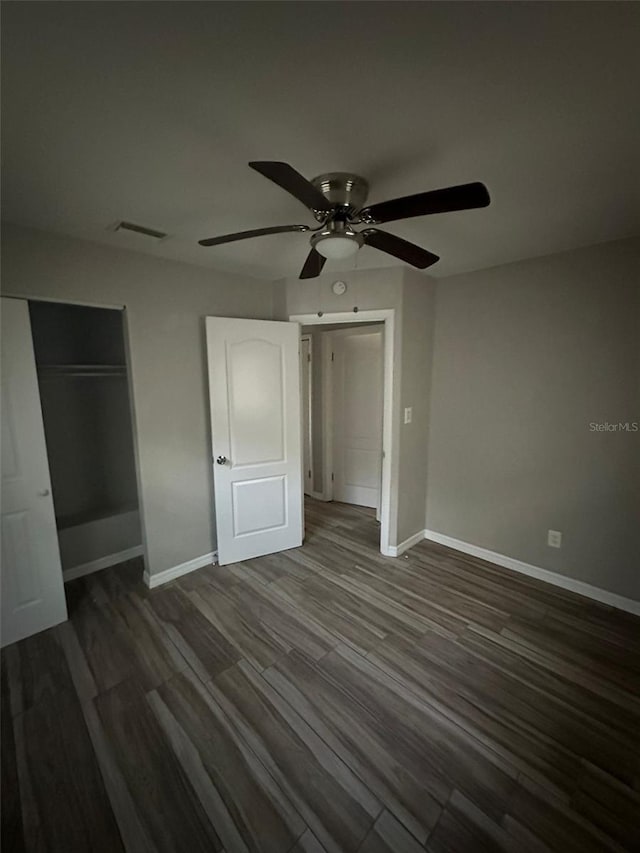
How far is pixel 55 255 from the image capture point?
2031 mm

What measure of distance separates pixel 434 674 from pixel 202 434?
7.14 feet

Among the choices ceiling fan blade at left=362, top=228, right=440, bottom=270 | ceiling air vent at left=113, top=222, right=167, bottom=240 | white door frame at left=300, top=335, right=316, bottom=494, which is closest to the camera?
ceiling fan blade at left=362, top=228, right=440, bottom=270

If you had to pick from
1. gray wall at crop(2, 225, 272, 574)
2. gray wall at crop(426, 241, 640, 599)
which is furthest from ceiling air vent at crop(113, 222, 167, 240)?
gray wall at crop(426, 241, 640, 599)

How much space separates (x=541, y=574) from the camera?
2654mm

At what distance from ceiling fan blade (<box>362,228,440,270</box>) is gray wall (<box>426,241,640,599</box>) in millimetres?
1301

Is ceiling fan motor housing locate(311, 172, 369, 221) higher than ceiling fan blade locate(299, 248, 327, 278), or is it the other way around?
ceiling fan motor housing locate(311, 172, 369, 221)

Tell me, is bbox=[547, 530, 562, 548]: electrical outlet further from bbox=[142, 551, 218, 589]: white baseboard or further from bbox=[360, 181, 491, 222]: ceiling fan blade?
bbox=[142, 551, 218, 589]: white baseboard

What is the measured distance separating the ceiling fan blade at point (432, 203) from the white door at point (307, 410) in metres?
2.90

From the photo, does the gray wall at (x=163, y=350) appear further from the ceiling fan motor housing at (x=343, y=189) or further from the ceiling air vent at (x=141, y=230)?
the ceiling fan motor housing at (x=343, y=189)

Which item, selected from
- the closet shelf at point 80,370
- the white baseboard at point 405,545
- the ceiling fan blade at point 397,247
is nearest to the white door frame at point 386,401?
the white baseboard at point 405,545

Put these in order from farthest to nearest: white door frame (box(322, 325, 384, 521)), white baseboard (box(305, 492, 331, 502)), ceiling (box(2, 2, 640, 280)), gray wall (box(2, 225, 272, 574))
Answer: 1. white baseboard (box(305, 492, 331, 502))
2. white door frame (box(322, 325, 384, 521))
3. gray wall (box(2, 225, 272, 574))
4. ceiling (box(2, 2, 640, 280))

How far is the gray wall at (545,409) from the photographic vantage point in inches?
88.0

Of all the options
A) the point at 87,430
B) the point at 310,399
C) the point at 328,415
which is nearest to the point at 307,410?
the point at 310,399

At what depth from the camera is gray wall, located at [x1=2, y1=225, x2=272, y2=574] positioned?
2090 mm
